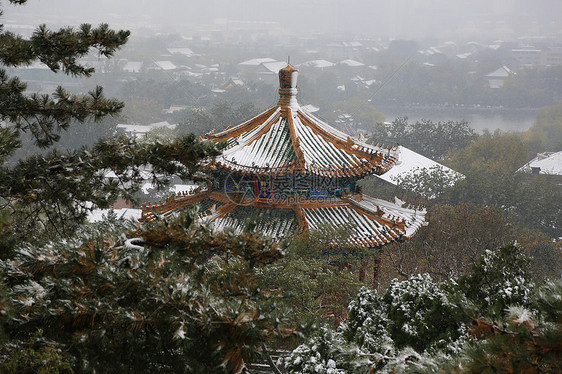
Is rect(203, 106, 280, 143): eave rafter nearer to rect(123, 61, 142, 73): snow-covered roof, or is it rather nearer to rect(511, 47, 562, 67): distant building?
rect(123, 61, 142, 73): snow-covered roof

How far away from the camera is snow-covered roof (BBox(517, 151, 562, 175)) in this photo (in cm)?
3094

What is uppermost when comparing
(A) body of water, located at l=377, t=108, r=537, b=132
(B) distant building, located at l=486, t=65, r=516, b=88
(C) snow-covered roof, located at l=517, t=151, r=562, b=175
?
(C) snow-covered roof, located at l=517, t=151, r=562, b=175

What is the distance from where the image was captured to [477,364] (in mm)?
3141

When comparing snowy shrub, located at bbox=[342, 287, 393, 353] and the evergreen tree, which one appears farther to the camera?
snowy shrub, located at bbox=[342, 287, 393, 353]

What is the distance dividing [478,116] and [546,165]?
28.8m

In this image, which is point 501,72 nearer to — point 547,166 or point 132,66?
point 547,166

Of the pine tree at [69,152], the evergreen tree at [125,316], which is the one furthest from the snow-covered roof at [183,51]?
the evergreen tree at [125,316]

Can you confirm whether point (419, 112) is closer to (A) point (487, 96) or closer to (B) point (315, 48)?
(A) point (487, 96)

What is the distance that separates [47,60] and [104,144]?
1.09 metres

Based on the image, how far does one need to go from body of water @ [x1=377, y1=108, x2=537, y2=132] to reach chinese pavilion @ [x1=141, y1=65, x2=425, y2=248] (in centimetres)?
4918

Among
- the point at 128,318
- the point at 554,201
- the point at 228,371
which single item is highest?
the point at 128,318

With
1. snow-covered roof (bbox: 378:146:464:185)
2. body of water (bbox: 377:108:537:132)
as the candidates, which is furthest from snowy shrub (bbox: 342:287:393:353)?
body of water (bbox: 377:108:537:132)

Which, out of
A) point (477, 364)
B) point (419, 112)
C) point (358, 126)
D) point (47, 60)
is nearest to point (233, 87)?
point (358, 126)

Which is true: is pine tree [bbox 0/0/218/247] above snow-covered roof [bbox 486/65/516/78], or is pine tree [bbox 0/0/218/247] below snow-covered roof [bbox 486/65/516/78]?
above
